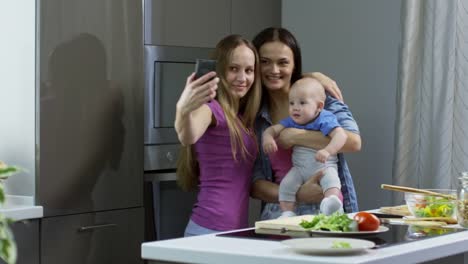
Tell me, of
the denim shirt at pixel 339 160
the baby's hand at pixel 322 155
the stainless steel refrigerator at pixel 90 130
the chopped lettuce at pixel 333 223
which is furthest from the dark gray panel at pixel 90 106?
the chopped lettuce at pixel 333 223

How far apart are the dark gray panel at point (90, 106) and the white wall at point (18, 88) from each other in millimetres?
40

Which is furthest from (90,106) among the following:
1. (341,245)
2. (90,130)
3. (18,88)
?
(341,245)

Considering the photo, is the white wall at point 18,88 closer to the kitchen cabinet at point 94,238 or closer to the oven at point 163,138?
the kitchen cabinet at point 94,238

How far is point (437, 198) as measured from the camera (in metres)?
2.61

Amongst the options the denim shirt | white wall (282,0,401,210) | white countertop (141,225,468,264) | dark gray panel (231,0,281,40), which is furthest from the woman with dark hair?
white wall (282,0,401,210)

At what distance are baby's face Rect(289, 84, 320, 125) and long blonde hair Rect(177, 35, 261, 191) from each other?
0.51ft

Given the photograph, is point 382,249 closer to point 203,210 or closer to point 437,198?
point 437,198

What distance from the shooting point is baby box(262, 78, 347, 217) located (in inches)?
119

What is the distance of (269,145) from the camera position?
3.07m

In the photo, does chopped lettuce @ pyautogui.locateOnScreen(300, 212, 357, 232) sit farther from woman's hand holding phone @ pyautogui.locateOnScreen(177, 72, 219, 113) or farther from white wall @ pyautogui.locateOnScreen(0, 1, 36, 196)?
white wall @ pyautogui.locateOnScreen(0, 1, 36, 196)

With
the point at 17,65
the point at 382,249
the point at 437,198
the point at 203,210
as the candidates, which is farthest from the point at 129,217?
the point at 382,249

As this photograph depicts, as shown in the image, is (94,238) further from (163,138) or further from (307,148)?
(307,148)

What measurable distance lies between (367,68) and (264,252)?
256cm

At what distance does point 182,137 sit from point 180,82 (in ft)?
2.52
